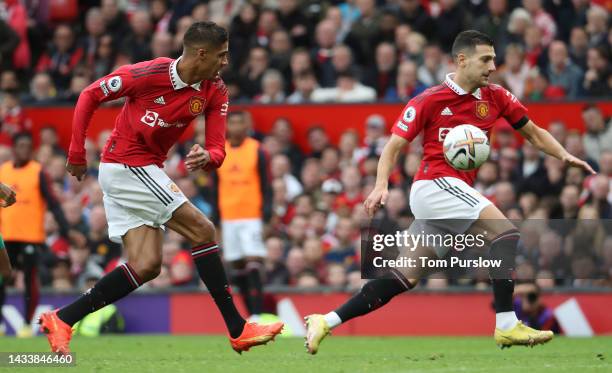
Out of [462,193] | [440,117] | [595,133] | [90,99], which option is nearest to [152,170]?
[90,99]

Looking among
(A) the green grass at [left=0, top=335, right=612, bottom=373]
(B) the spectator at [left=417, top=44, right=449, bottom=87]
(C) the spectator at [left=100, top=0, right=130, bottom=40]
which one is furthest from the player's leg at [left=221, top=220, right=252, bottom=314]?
(C) the spectator at [left=100, top=0, right=130, bottom=40]

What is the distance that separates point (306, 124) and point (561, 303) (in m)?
4.58

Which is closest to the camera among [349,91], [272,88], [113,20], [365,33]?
[349,91]

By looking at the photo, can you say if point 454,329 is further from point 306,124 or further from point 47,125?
point 47,125

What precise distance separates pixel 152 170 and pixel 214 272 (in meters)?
0.82

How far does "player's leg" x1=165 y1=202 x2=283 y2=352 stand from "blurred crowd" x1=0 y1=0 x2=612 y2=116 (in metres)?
7.00

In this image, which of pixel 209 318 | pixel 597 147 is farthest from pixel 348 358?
pixel 597 147

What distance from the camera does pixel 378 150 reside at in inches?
610

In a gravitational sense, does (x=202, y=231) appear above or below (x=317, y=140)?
below

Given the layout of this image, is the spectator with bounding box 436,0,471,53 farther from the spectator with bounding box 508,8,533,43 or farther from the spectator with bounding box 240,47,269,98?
the spectator with bounding box 240,47,269,98

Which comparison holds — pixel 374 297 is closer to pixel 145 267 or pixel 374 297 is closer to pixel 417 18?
pixel 145 267

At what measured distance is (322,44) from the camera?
674 inches

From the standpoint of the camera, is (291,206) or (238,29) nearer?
(291,206)

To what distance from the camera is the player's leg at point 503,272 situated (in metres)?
8.74
